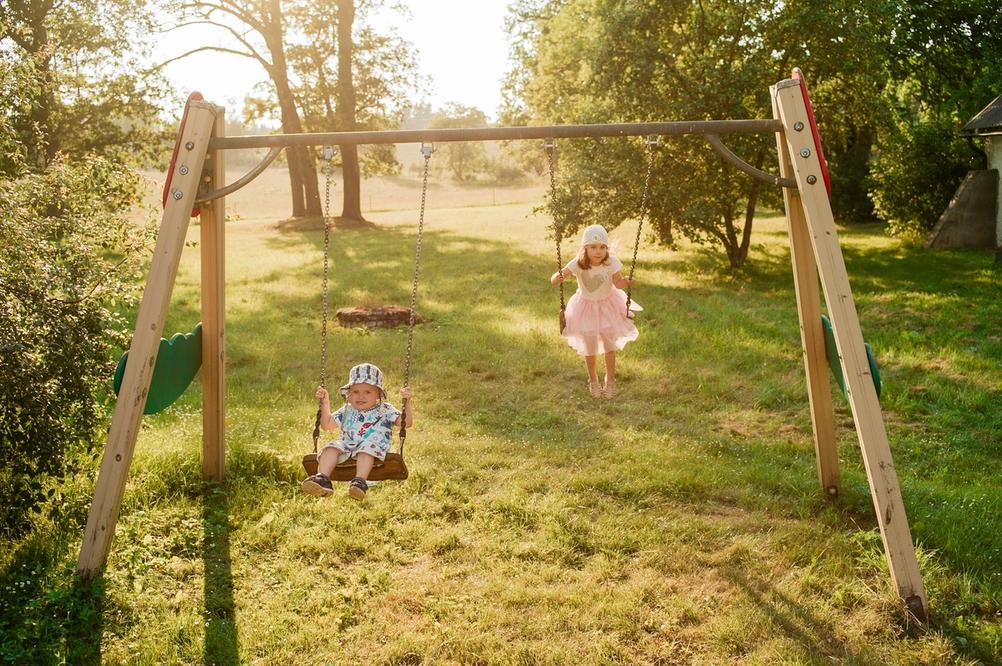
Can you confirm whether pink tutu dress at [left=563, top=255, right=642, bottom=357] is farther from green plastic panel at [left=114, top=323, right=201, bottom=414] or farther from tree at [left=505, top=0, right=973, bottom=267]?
tree at [left=505, top=0, right=973, bottom=267]

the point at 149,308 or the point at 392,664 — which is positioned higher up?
the point at 149,308

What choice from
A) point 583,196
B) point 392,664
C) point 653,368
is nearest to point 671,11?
point 583,196

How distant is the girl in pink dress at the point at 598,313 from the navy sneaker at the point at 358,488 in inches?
96.4

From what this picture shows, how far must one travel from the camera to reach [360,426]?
17.5 feet

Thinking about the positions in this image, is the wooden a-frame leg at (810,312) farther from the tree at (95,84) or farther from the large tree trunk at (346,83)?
the large tree trunk at (346,83)

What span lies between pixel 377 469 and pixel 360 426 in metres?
0.34

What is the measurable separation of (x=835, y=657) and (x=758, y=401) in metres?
4.44

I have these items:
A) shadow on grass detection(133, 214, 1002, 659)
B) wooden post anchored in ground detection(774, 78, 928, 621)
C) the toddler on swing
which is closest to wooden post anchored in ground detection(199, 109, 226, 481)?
shadow on grass detection(133, 214, 1002, 659)

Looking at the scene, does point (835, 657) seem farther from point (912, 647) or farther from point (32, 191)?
point (32, 191)

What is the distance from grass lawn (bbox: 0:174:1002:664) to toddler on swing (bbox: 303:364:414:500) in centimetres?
69

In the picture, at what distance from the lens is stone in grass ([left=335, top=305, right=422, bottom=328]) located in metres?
11.9

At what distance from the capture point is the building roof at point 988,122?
51.3 ft

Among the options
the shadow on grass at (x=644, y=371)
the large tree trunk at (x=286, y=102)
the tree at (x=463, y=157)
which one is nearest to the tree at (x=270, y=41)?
the large tree trunk at (x=286, y=102)

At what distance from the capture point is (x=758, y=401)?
8.56 meters
